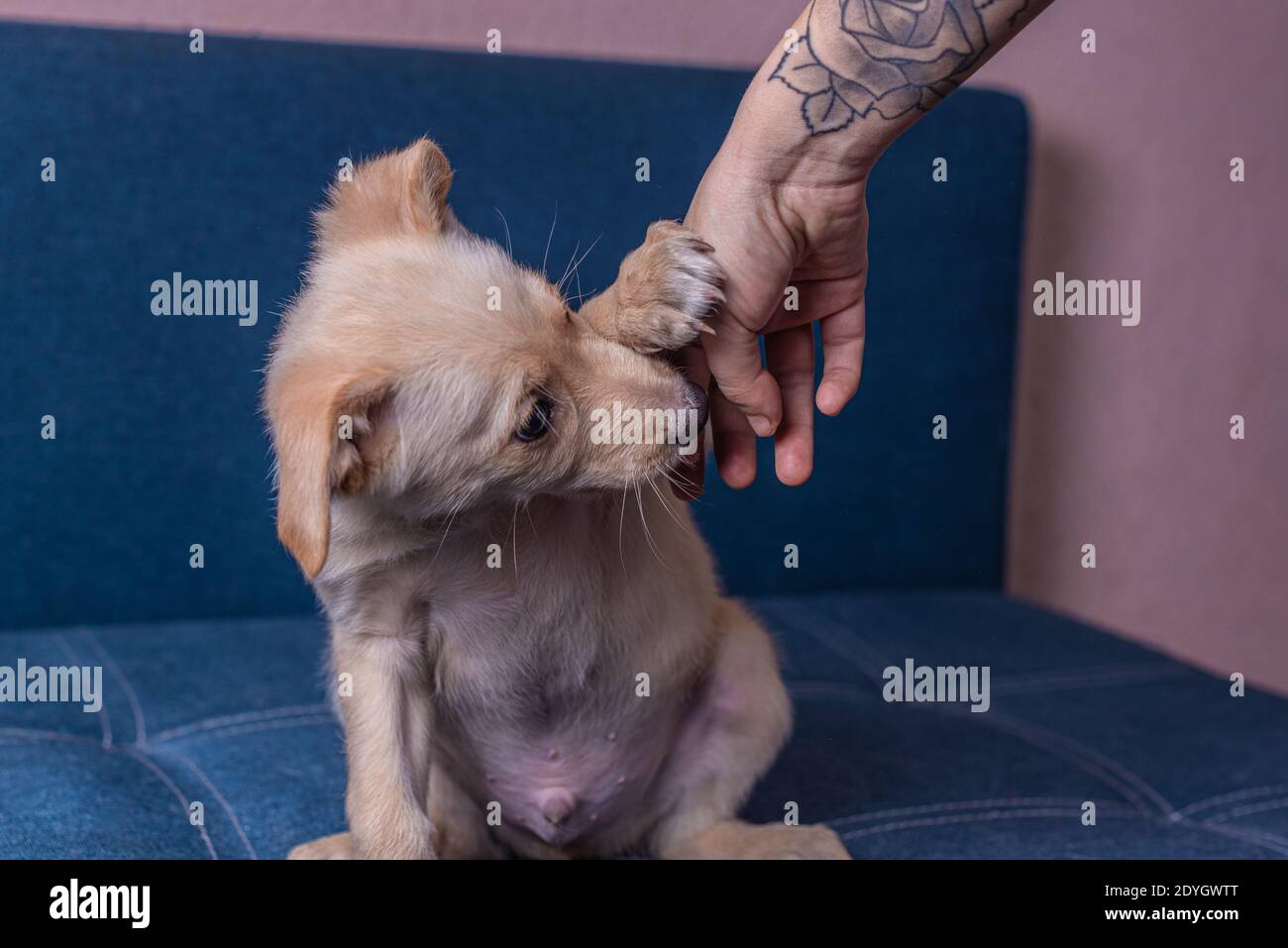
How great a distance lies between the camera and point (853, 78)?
140 cm

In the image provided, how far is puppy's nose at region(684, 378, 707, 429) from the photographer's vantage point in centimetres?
139

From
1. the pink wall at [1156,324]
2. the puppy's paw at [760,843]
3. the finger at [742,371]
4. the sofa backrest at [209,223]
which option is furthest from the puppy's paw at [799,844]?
the pink wall at [1156,324]

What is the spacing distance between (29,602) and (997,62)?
2561 millimetres

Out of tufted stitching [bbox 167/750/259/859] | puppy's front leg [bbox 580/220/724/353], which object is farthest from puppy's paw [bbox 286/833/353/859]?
puppy's front leg [bbox 580/220/724/353]

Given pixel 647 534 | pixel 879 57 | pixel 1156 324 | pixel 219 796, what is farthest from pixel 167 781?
pixel 1156 324

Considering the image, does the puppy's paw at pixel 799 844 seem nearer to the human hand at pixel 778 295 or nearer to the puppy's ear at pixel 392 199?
the human hand at pixel 778 295

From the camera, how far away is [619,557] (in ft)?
5.08

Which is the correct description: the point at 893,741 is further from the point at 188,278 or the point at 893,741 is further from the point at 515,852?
the point at 188,278

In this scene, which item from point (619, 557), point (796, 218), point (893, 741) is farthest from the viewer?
point (893, 741)

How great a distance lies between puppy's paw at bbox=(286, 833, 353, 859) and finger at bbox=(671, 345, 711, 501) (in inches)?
23.0

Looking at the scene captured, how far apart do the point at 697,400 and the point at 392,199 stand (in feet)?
1.45

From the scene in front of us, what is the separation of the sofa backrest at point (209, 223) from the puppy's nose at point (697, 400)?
1222mm

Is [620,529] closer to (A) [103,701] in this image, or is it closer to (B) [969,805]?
(B) [969,805]
